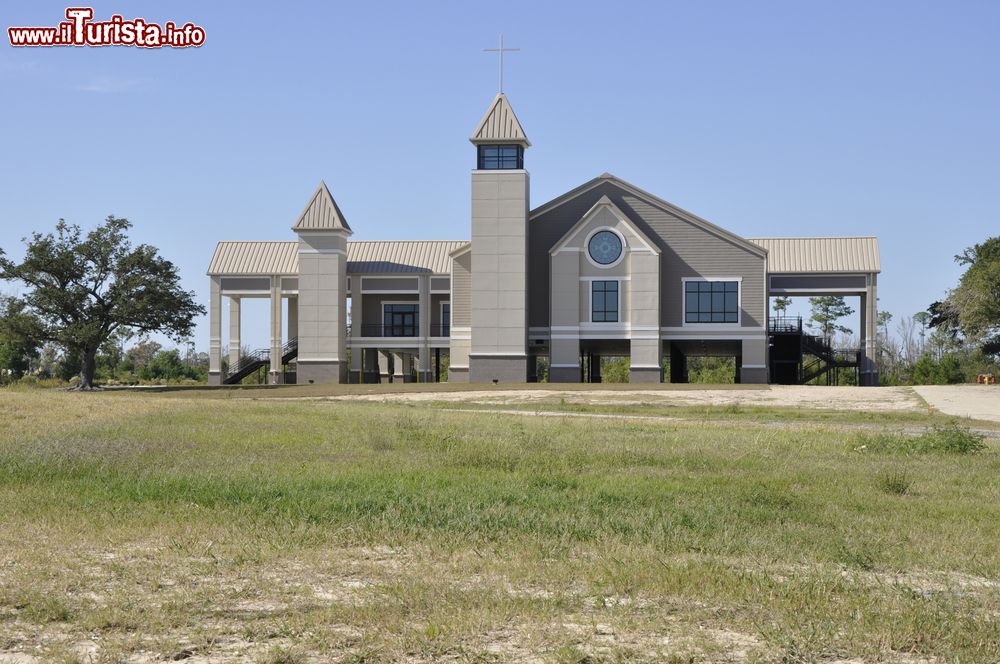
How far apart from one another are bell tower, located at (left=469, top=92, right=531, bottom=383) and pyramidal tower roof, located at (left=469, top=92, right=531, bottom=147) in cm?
5

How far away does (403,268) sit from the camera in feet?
233

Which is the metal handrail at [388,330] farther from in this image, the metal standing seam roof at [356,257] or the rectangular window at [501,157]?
the rectangular window at [501,157]

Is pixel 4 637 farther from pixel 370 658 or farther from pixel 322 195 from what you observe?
pixel 322 195

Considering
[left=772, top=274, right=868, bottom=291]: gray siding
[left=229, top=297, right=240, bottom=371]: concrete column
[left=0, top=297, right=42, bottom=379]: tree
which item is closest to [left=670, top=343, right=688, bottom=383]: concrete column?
[left=772, top=274, right=868, bottom=291]: gray siding

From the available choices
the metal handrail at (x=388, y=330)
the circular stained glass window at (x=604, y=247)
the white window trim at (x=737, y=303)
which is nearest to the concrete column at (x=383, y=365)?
the metal handrail at (x=388, y=330)

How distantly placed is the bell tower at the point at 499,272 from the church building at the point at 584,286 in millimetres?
62

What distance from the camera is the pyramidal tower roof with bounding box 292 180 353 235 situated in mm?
66250

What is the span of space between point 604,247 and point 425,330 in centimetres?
1403

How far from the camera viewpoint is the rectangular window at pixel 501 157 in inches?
2422

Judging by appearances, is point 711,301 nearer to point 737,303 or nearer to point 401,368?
point 737,303

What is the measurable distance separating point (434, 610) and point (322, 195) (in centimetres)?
6064

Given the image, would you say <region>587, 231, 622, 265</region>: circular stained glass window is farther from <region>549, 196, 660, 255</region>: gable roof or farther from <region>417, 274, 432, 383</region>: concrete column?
<region>417, 274, 432, 383</region>: concrete column

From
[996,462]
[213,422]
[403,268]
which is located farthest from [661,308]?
[996,462]

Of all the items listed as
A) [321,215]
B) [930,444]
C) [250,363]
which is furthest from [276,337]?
[930,444]
